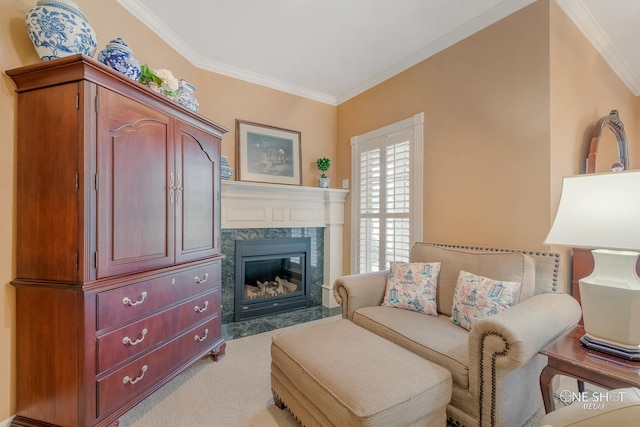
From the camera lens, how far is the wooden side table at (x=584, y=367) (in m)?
1.14

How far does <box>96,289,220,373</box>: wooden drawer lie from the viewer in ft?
4.74

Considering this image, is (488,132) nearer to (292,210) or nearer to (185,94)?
(292,210)

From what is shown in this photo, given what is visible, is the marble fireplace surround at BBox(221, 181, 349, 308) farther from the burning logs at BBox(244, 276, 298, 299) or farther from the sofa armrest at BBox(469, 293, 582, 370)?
the sofa armrest at BBox(469, 293, 582, 370)

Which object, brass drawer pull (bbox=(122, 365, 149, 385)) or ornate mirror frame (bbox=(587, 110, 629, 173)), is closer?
brass drawer pull (bbox=(122, 365, 149, 385))

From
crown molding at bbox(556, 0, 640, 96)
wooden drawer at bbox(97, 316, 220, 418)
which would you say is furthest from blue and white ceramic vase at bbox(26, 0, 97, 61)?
crown molding at bbox(556, 0, 640, 96)

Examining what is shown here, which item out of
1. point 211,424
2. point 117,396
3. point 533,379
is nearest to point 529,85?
point 533,379

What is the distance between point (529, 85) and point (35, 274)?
10.8 ft

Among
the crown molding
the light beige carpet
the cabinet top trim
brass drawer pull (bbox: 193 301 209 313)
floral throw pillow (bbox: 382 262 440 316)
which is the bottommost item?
the light beige carpet

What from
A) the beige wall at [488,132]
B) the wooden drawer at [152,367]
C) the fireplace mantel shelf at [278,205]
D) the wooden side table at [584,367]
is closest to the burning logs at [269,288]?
the fireplace mantel shelf at [278,205]

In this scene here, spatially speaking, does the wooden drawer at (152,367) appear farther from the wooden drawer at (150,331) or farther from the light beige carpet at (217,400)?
the light beige carpet at (217,400)

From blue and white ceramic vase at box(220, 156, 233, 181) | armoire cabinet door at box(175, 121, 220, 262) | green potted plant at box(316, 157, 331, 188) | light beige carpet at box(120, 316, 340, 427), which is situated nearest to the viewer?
light beige carpet at box(120, 316, 340, 427)

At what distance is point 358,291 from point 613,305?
146cm

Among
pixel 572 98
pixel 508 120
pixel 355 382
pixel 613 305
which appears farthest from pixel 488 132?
pixel 355 382

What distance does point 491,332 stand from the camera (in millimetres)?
1324
